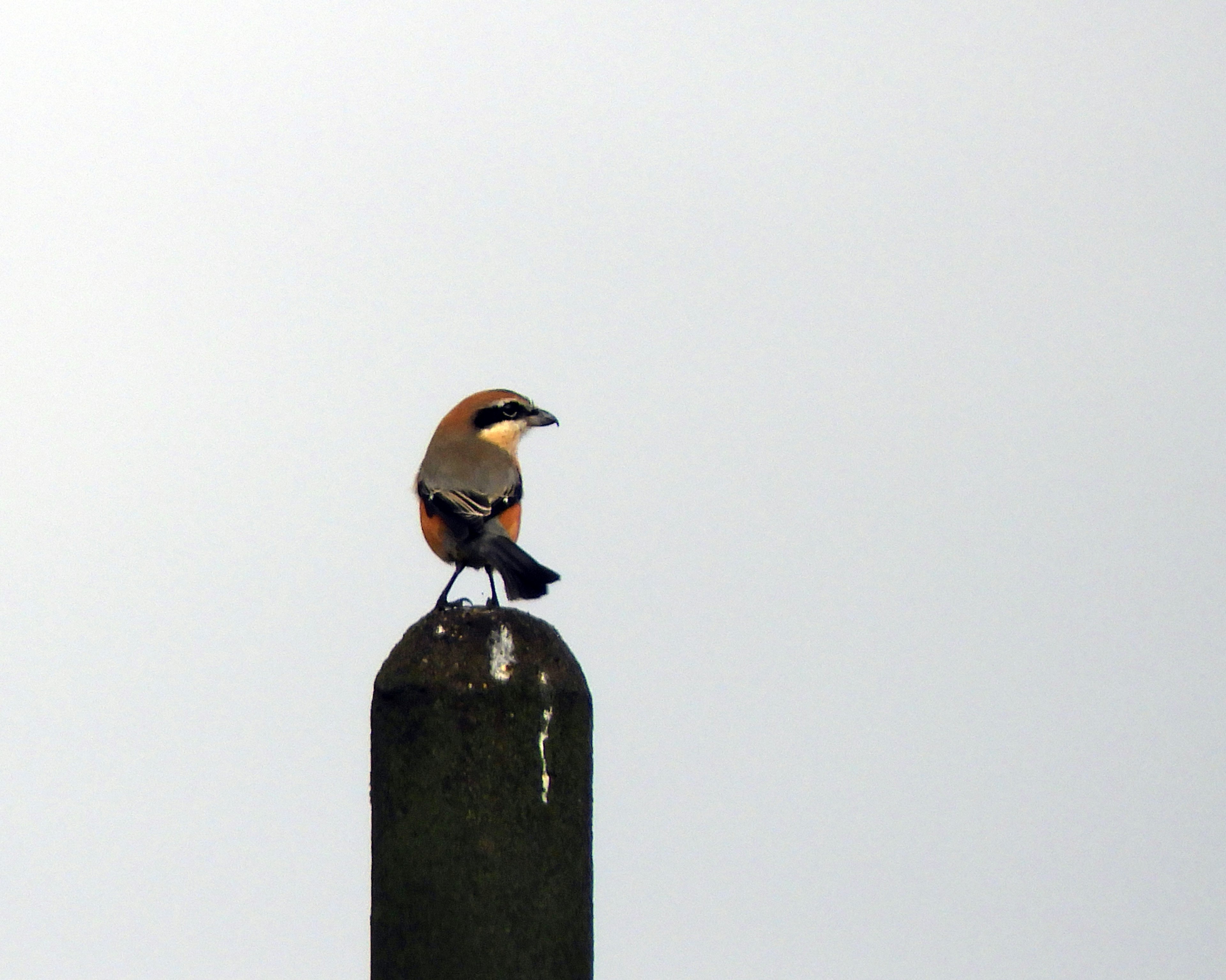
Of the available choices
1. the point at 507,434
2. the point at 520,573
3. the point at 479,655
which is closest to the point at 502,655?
the point at 479,655

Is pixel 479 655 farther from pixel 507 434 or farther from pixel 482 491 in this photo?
pixel 507 434

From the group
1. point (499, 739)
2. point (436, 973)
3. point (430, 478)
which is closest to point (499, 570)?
point (430, 478)

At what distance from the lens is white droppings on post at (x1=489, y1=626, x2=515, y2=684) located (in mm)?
6367

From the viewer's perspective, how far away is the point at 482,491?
316 inches

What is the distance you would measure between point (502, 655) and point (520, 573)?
1056 mm

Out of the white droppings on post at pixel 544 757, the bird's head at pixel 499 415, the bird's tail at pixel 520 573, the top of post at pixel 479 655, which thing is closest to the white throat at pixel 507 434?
the bird's head at pixel 499 415

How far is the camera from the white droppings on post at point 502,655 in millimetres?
6367

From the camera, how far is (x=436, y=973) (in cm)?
627

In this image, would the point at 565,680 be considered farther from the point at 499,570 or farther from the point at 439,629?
the point at 499,570

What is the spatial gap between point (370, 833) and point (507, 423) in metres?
2.83

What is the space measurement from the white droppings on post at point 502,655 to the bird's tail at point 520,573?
865 millimetres

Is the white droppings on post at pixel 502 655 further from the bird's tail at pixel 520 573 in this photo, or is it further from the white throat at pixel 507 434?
the white throat at pixel 507 434

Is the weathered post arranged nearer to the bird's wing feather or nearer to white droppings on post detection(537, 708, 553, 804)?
white droppings on post detection(537, 708, 553, 804)

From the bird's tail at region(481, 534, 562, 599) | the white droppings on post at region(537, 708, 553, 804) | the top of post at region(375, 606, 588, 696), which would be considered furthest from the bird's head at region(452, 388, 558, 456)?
the white droppings on post at region(537, 708, 553, 804)
